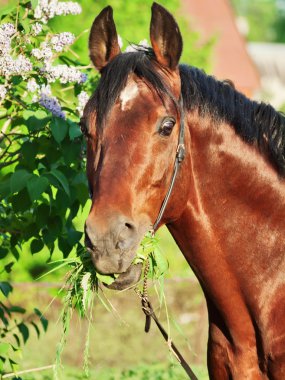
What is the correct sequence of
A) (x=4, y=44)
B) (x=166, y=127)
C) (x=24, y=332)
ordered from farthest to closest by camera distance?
(x=24, y=332) → (x=4, y=44) → (x=166, y=127)

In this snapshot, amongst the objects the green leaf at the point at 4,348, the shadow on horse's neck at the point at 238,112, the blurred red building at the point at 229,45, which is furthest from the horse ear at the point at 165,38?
the blurred red building at the point at 229,45

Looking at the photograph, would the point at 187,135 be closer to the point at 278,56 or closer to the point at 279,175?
the point at 279,175

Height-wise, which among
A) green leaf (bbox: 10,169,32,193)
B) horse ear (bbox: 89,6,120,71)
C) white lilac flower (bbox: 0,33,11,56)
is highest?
horse ear (bbox: 89,6,120,71)

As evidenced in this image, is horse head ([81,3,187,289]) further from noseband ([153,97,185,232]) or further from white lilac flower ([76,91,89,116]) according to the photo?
white lilac flower ([76,91,89,116])

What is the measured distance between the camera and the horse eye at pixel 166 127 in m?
3.85

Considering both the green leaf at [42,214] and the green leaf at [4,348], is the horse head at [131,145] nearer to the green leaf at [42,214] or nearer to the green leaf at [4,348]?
the green leaf at [42,214]

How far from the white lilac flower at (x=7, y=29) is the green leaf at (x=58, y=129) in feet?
1.78

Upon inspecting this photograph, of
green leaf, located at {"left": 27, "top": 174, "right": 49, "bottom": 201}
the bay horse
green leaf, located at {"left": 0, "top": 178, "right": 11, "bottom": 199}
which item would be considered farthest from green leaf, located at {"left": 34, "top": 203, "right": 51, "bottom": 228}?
the bay horse

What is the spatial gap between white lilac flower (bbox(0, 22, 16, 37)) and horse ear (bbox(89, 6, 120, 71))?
691mm

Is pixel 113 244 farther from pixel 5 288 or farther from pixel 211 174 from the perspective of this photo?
pixel 5 288

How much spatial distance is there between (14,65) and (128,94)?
1072 millimetres

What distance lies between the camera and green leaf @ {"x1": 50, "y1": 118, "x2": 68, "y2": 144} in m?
4.84

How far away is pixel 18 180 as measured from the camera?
482 cm

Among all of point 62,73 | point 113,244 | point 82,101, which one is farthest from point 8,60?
point 113,244
